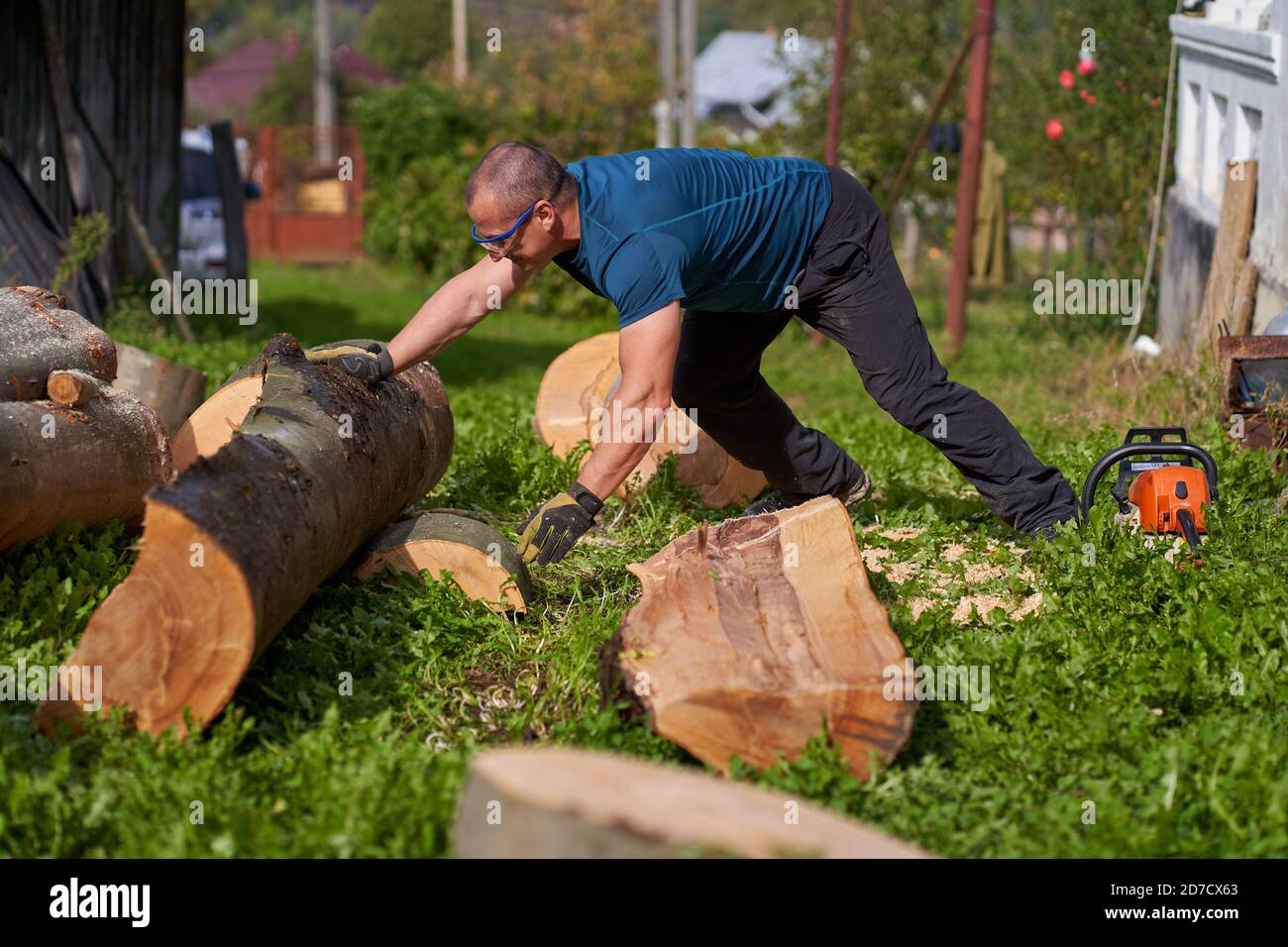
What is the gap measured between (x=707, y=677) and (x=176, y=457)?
97.0 inches

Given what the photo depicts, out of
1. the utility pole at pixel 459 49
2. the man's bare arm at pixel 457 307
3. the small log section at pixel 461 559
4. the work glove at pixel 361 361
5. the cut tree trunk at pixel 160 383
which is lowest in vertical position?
the small log section at pixel 461 559

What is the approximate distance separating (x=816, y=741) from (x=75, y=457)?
8.31 feet

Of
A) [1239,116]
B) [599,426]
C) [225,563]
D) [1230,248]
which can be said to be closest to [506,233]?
[225,563]

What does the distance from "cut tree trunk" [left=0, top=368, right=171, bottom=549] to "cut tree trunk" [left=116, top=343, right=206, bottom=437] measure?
1.24 meters

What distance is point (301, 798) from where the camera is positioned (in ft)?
10.3

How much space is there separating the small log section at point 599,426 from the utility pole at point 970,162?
4.36 metres

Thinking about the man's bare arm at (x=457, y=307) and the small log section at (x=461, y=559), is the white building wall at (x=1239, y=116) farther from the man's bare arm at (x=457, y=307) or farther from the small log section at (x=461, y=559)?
the small log section at (x=461, y=559)

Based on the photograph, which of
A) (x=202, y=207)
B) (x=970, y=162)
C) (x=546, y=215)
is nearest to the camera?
(x=546, y=215)

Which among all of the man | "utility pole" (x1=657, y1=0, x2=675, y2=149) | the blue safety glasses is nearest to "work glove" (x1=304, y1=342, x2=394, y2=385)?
the man

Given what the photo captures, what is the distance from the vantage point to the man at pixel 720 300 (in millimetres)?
4078

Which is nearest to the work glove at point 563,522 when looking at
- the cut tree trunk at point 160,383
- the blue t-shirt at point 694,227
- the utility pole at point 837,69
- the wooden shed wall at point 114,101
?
the blue t-shirt at point 694,227

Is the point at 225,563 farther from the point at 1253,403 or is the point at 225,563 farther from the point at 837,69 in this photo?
the point at 837,69

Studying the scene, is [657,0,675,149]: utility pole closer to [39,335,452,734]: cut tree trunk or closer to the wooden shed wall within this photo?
the wooden shed wall

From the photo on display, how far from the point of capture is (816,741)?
3.31 m
